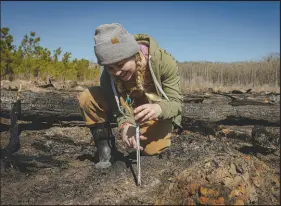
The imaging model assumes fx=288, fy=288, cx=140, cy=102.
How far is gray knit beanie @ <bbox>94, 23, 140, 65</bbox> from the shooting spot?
2.03 meters

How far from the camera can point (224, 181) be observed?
2.09m

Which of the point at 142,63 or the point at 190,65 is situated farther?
the point at 190,65

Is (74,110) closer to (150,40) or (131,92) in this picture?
(131,92)

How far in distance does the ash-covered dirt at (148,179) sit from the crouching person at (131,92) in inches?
8.1

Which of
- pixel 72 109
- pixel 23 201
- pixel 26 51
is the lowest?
pixel 23 201

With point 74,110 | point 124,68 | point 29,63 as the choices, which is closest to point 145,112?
point 124,68

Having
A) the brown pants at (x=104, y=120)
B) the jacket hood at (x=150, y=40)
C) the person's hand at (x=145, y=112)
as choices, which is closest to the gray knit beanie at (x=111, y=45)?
the jacket hood at (x=150, y=40)

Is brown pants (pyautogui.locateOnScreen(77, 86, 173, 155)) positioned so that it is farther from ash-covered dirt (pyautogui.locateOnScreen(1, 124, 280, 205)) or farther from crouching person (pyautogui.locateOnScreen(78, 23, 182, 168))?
ash-covered dirt (pyautogui.locateOnScreen(1, 124, 280, 205))

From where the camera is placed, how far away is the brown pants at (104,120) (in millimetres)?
2572

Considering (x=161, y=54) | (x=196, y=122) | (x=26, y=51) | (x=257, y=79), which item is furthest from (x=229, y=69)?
(x=161, y=54)

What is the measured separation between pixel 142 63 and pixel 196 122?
1.99m

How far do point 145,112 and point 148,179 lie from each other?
A: 22.4 inches

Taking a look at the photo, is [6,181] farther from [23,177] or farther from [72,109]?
[72,109]

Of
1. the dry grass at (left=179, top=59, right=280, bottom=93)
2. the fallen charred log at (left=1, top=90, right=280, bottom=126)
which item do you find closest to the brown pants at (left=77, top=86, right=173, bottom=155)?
the fallen charred log at (left=1, top=90, right=280, bottom=126)
